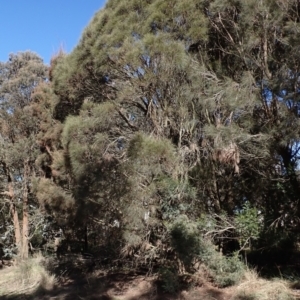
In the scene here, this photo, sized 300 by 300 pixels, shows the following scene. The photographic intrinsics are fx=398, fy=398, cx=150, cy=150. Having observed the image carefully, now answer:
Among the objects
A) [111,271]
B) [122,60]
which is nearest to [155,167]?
[122,60]

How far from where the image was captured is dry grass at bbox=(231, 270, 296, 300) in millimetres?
8187

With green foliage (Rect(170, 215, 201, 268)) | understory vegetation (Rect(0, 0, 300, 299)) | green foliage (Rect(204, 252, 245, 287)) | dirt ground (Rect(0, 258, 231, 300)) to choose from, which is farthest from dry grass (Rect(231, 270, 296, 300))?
green foliage (Rect(170, 215, 201, 268))

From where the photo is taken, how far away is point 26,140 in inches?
694

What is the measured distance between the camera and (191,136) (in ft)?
33.3

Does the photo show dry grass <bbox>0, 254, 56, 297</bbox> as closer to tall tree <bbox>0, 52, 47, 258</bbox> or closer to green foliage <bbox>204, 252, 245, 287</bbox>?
tall tree <bbox>0, 52, 47, 258</bbox>

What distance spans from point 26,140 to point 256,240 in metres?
11.5

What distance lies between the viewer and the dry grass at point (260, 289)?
8187 mm

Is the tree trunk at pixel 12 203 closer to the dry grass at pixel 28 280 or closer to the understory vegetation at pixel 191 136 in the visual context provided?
the dry grass at pixel 28 280

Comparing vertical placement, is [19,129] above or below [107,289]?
above

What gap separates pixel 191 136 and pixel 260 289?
394 centimetres

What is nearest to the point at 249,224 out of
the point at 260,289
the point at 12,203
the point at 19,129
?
the point at 260,289

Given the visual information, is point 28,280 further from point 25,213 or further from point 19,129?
point 19,129

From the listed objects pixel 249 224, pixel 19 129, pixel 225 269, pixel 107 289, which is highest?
pixel 19 129

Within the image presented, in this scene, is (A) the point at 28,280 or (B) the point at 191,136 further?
(A) the point at 28,280
